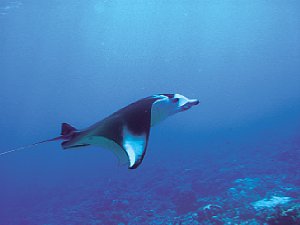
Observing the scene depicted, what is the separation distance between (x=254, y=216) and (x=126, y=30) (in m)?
66.5

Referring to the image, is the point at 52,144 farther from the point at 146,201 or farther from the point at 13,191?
the point at 146,201

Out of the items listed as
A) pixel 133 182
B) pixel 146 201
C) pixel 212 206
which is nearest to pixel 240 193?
pixel 212 206

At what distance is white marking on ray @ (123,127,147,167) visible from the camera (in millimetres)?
2296

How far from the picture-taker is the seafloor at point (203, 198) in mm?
8695

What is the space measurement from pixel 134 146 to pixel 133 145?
2 centimetres

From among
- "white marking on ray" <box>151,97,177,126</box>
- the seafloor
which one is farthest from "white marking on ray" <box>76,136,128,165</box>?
the seafloor

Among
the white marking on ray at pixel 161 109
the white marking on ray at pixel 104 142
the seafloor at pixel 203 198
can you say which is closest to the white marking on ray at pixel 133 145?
the white marking on ray at pixel 104 142

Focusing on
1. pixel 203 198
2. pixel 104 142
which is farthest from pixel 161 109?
pixel 203 198

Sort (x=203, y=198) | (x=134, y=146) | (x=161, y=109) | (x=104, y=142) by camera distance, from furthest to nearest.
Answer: (x=203, y=198), (x=161, y=109), (x=104, y=142), (x=134, y=146)

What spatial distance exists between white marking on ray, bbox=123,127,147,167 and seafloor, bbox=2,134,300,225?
462 cm

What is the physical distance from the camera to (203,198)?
11.5 meters

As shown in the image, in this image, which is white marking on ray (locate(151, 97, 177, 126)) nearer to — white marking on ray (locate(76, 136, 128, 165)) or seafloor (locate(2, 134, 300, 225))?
white marking on ray (locate(76, 136, 128, 165))

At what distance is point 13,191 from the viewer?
30.2m

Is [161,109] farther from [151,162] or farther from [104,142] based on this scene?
[151,162]
